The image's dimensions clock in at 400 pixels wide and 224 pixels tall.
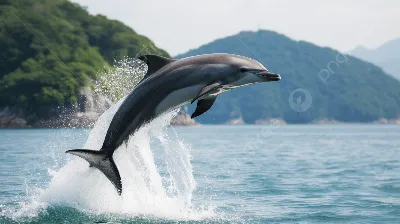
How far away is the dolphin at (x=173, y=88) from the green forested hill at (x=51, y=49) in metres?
82.2

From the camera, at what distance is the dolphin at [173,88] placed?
7.73 meters

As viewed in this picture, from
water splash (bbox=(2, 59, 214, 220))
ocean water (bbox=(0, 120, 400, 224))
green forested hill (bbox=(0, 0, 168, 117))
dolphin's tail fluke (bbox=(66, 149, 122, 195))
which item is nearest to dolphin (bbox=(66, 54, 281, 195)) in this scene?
dolphin's tail fluke (bbox=(66, 149, 122, 195))

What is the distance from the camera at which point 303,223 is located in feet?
34.0

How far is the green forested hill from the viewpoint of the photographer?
9181 centimetres

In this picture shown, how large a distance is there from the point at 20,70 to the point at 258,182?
88307mm

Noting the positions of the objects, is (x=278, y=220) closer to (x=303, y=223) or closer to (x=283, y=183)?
(x=303, y=223)

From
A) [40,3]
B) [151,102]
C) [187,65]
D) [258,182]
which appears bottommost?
[258,182]

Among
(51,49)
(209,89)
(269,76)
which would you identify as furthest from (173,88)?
(51,49)

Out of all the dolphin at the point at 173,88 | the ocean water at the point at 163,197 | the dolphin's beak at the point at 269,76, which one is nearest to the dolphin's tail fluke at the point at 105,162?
the dolphin at the point at 173,88

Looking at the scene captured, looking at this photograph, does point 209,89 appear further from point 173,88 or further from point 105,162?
point 105,162

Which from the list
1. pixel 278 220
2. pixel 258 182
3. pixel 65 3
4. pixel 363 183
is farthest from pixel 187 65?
pixel 65 3

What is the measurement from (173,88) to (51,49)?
101 m

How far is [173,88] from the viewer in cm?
805

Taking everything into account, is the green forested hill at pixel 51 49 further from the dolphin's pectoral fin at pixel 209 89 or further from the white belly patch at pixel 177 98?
the dolphin's pectoral fin at pixel 209 89
